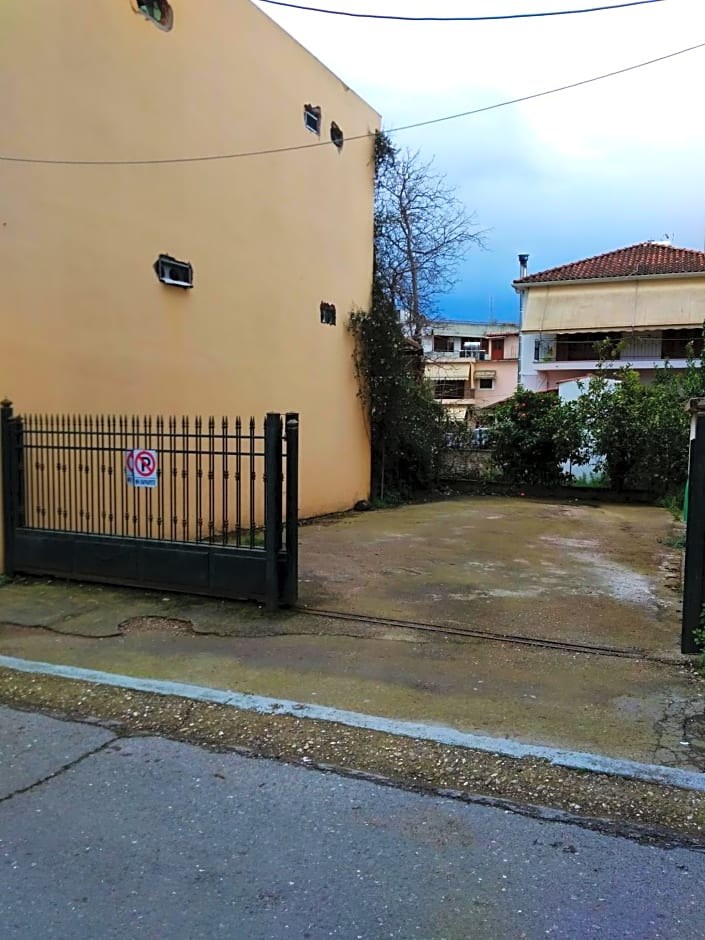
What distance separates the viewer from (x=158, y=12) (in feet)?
31.4

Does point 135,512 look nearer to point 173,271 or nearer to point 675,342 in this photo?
point 173,271

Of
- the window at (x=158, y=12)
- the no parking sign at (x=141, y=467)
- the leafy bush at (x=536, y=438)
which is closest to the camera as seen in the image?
the no parking sign at (x=141, y=467)

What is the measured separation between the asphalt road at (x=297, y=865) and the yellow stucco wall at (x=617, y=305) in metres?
30.8

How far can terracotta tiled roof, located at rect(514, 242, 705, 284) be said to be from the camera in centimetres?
3156

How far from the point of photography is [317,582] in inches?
317

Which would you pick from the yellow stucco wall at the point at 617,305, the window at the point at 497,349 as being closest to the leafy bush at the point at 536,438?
the yellow stucco wall at the point at 617,305

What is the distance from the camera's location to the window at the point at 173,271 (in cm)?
981

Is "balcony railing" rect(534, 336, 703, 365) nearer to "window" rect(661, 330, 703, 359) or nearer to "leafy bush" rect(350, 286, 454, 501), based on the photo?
"window" rect(661, 330, 703, 359)

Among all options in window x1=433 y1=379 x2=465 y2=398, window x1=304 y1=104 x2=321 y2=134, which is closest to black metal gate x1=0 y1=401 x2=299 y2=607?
window x1=304 y1=104 x2=321 y2=134

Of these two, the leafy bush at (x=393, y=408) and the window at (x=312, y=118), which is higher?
the window at (x=312, y=118)

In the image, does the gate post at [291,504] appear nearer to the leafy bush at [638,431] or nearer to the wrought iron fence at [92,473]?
the wrought iron fence at [92,473]

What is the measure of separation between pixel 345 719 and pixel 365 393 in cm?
1227

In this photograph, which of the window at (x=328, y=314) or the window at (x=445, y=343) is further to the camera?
the window at (x=445, y=343)

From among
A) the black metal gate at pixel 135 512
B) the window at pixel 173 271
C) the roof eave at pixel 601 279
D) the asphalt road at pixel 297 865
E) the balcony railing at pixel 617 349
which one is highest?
the roof eave at pixel 601 279
